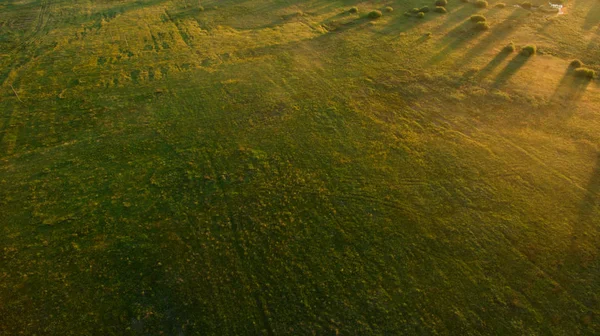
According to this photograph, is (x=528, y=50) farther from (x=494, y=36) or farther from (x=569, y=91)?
(x=569, y=91)

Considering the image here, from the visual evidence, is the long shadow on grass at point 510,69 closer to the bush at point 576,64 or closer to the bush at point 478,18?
the bush at point 576,64

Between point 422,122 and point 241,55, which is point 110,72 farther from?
point 422,122

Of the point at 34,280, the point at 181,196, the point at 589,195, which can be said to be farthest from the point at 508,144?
the point at 34,280

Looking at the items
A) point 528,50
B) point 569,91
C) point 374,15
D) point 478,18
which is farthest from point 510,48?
point 374,15

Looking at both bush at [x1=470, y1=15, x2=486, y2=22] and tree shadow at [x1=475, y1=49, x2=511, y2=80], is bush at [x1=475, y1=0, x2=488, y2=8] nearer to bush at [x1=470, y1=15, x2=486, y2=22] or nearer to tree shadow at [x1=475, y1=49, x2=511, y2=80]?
bush at [x1=470, y1=15, x2=486, y2=22]

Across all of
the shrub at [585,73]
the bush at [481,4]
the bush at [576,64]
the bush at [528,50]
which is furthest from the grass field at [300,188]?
the bush at [481,4]

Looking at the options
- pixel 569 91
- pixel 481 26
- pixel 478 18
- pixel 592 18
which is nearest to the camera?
pixel 569 91
